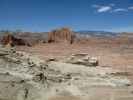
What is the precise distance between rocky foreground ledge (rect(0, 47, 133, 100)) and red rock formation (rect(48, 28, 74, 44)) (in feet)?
140

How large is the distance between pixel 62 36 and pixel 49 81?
4544 centimetres

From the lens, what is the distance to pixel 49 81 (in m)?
10.5

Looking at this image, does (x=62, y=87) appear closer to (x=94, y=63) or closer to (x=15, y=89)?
(x=15, y=89)

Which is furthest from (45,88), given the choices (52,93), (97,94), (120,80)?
(120,80)

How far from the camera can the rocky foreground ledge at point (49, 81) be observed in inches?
372

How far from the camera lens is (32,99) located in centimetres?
939

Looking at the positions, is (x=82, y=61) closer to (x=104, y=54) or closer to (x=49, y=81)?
(x=49, y=81)

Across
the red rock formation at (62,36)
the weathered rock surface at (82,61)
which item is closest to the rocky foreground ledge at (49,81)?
the weathered rock surface at (82,61)

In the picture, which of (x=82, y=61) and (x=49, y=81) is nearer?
(x=49, y=81)

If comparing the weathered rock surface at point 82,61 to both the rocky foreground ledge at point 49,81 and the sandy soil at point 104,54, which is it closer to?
the rocky foreground ledge at point 49,81

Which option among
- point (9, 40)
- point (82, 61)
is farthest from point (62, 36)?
point (82, 61)

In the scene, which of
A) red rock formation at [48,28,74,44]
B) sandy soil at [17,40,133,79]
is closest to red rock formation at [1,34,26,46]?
red rock formation at [48,28,74,44]

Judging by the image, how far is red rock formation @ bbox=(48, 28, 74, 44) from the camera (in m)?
55.5

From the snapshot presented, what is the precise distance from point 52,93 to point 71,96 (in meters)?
0.70
